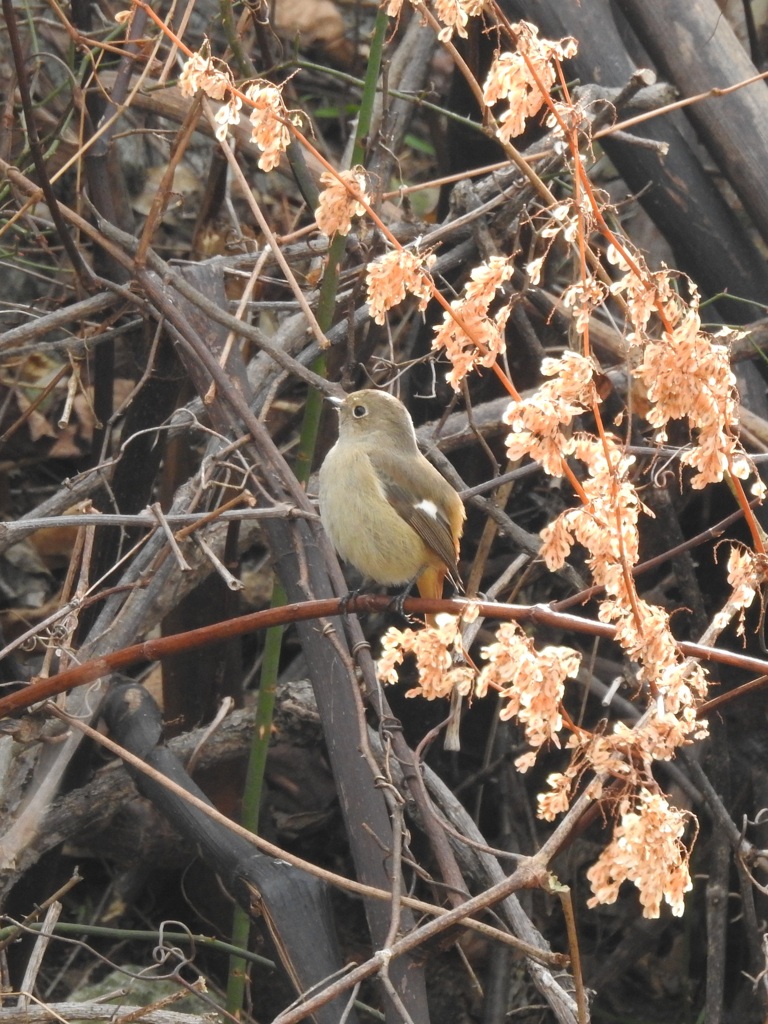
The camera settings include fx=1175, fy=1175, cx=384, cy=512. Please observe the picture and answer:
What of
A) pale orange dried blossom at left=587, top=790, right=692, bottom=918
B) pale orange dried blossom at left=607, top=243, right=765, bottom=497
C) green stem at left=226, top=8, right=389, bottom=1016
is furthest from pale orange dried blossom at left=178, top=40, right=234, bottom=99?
pale orange dried blossom at left=587, top=790, right=692, bottom=918

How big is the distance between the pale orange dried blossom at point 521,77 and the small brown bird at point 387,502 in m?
1.68

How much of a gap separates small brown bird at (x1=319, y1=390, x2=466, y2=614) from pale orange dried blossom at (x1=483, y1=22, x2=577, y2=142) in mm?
1683

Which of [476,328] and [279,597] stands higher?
[476,328]

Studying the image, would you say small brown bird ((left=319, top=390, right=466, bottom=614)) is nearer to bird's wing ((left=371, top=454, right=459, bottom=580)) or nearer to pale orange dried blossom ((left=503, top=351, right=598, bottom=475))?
bird's wing ((left=371, top=454, right=459, bottom=580))

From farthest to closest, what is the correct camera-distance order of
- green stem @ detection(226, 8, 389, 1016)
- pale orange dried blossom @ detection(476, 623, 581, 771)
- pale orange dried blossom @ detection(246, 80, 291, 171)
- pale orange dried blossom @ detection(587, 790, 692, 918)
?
green stem @ detection(226, 8, 389, 1016) → pale orange dried blossom @ detection(246, 80, 291, 171) → pale orange dried blossom @ detection(476, 623, 581, 771) → pale orange dried blossom @ detection(587, 790, 692, 918)

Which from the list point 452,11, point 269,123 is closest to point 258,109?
point 269,123

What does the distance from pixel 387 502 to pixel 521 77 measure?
1895mm

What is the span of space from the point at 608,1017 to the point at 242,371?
2.52 m

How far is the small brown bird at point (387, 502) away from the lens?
11.9 feet

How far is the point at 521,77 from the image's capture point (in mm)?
1911

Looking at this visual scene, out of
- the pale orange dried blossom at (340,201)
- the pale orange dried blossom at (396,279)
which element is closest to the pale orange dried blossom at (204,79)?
the pale orange dried blossom at (340,201)

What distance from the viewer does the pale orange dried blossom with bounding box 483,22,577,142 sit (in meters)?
1.90

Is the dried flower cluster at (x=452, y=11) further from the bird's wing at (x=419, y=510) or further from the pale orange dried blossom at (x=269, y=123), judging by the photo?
the bird's wing at (x=419, y=510)

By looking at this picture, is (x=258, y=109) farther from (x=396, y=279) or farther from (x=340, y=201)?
(x=396, y=279)
